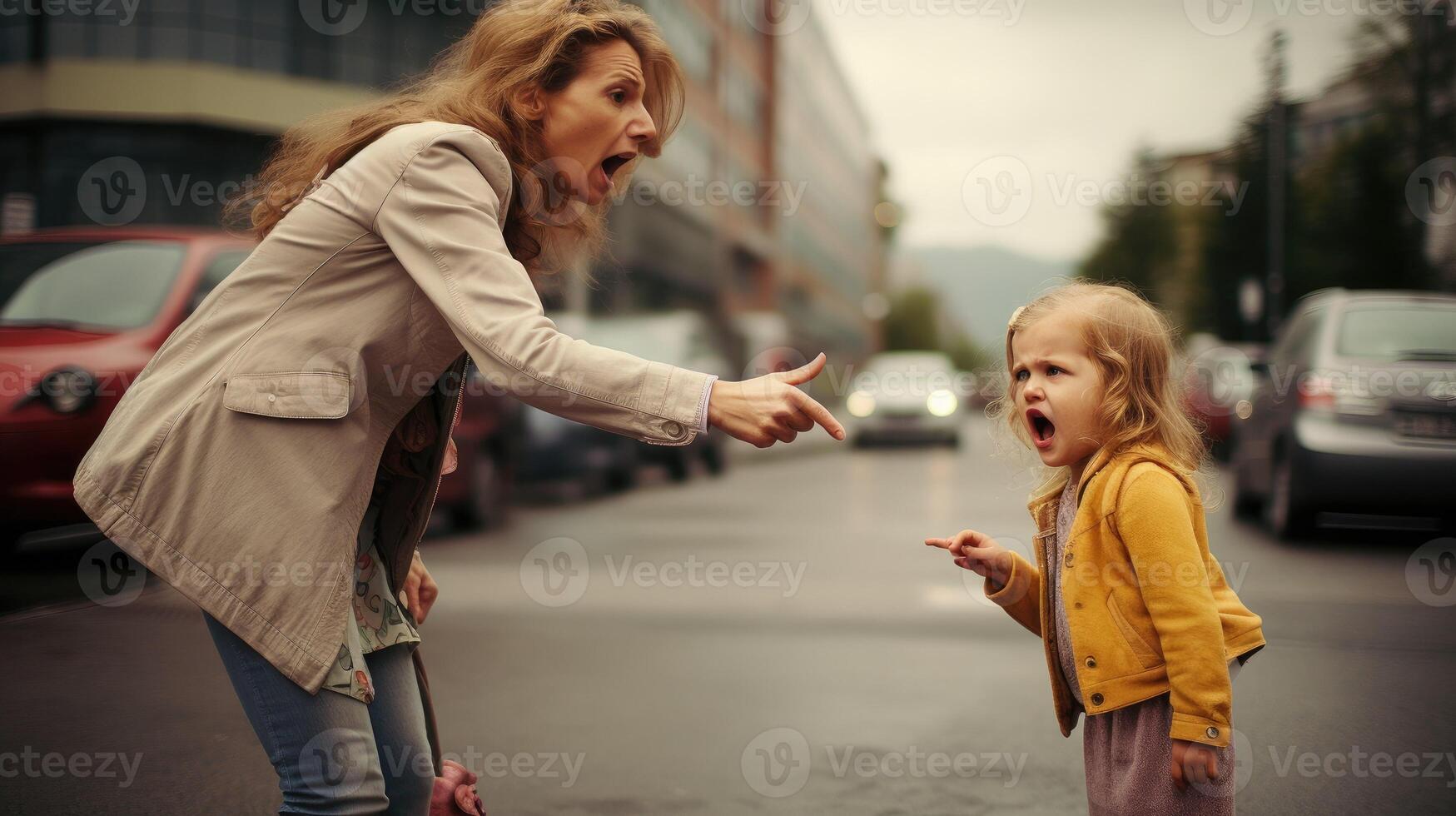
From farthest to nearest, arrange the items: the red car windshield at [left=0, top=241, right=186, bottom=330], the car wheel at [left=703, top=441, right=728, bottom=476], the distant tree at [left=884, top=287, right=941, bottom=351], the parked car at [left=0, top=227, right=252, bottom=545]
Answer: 1. the distant tree at [left=884, top=287, right=941, bottom=351]
2. the car wheel at [left=703, top=441, right=728, bottom=476]
3. the red car windshield at [left=0, top=241, right=186, bottom=330]
4. the parked car at [left=0, top=227, right=252, bottom=545]

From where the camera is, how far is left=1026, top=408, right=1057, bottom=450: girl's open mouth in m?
2.55

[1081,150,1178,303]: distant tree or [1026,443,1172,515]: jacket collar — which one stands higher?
[1026,443,1172,515]: jacket collar

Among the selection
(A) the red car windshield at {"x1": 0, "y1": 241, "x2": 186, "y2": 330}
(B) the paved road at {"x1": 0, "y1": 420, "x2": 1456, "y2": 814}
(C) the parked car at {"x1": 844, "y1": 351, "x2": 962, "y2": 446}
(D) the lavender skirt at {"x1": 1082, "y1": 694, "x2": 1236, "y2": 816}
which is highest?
(A) the red car windshield at {"x1": 0, "y1": 241, "x2": 186, "y2": 330}

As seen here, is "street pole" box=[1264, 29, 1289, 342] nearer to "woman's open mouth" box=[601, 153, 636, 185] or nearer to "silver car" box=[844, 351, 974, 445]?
"silver car" box=[844, 351, 974, 445]

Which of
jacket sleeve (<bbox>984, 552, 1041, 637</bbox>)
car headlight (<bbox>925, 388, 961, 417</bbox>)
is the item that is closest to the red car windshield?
jacket sleeve (<bbox>984, 552, 1041, 637</bbox>)

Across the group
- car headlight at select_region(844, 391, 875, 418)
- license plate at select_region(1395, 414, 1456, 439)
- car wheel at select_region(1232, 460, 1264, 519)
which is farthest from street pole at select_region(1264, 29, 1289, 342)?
license plate at select_region(1395, 414, 1456, 439)

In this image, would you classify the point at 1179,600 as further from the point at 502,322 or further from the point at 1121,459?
the point at 502,322

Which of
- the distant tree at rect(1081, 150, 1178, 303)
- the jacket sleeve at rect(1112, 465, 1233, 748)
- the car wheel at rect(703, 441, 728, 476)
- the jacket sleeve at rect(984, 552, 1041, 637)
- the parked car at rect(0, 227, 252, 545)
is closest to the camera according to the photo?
the jacket sleeve at rect(1112, 465, 1233, 748)

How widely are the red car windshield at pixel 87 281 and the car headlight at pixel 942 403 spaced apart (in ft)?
58.8

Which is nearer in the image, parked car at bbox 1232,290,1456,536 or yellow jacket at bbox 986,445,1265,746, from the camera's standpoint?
yellow jacket at bbox 986,445,1265,746

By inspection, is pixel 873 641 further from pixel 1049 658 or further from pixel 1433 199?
pixel 1433 199

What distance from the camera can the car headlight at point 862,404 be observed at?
78.5 ft

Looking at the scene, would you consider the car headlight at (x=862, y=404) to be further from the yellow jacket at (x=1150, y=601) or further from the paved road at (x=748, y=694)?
the yellow jacket at (x=1150, y=601)

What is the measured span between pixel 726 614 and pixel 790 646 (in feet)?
2.98
